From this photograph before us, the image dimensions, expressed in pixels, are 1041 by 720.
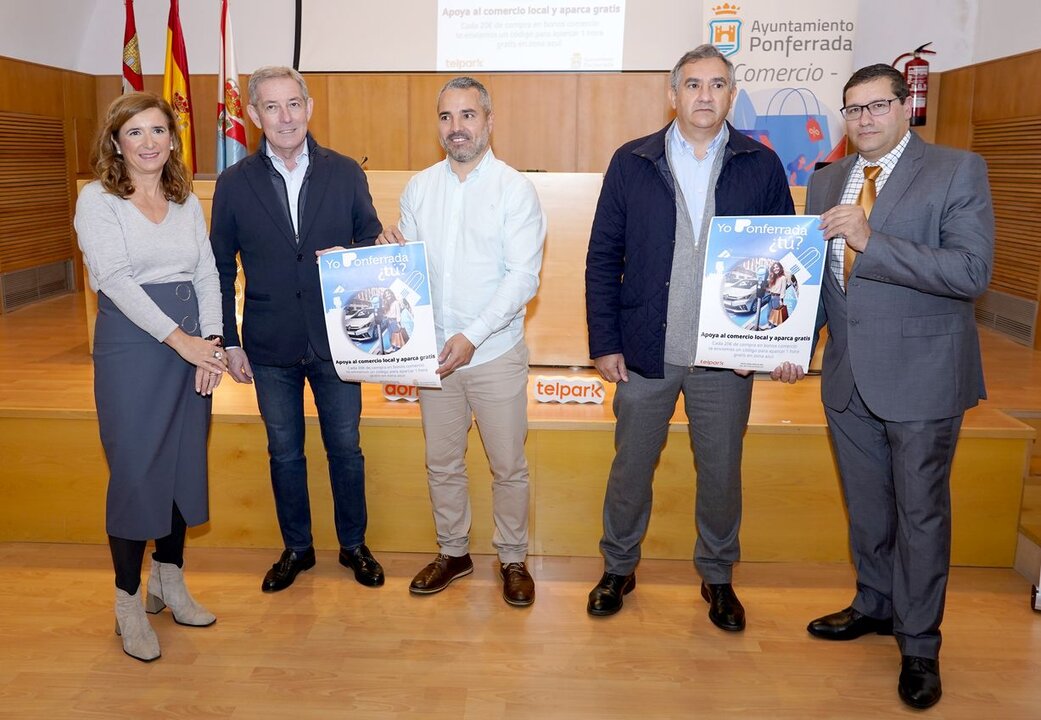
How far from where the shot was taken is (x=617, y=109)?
6.63 meters

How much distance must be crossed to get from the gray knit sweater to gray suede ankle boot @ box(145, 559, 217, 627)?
0.75m

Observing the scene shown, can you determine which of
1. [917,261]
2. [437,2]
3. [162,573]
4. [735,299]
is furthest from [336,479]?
[437,2]

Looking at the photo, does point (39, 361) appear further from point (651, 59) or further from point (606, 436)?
point (651, 59)

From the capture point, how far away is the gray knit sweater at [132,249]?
2.21m

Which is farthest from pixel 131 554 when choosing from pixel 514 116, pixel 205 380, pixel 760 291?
pixel 514 116

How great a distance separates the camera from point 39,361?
13.9 feet

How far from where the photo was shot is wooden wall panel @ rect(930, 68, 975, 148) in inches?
237

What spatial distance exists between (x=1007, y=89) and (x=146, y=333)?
5.47 metres

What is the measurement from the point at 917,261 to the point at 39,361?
3972mm

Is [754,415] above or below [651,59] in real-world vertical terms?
below

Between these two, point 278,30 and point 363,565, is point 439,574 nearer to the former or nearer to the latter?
point 363,565

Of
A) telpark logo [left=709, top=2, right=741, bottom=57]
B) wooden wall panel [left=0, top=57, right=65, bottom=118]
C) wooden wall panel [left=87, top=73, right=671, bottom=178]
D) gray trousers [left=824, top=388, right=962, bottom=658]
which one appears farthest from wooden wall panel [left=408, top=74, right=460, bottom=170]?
gray trousers [left=824, top=388, right=962, bottom=658]

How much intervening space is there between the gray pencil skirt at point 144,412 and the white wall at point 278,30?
4.88 meters

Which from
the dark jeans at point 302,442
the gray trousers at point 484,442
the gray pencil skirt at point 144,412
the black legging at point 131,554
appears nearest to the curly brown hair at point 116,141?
the gray pencil skirt at point 144,412
